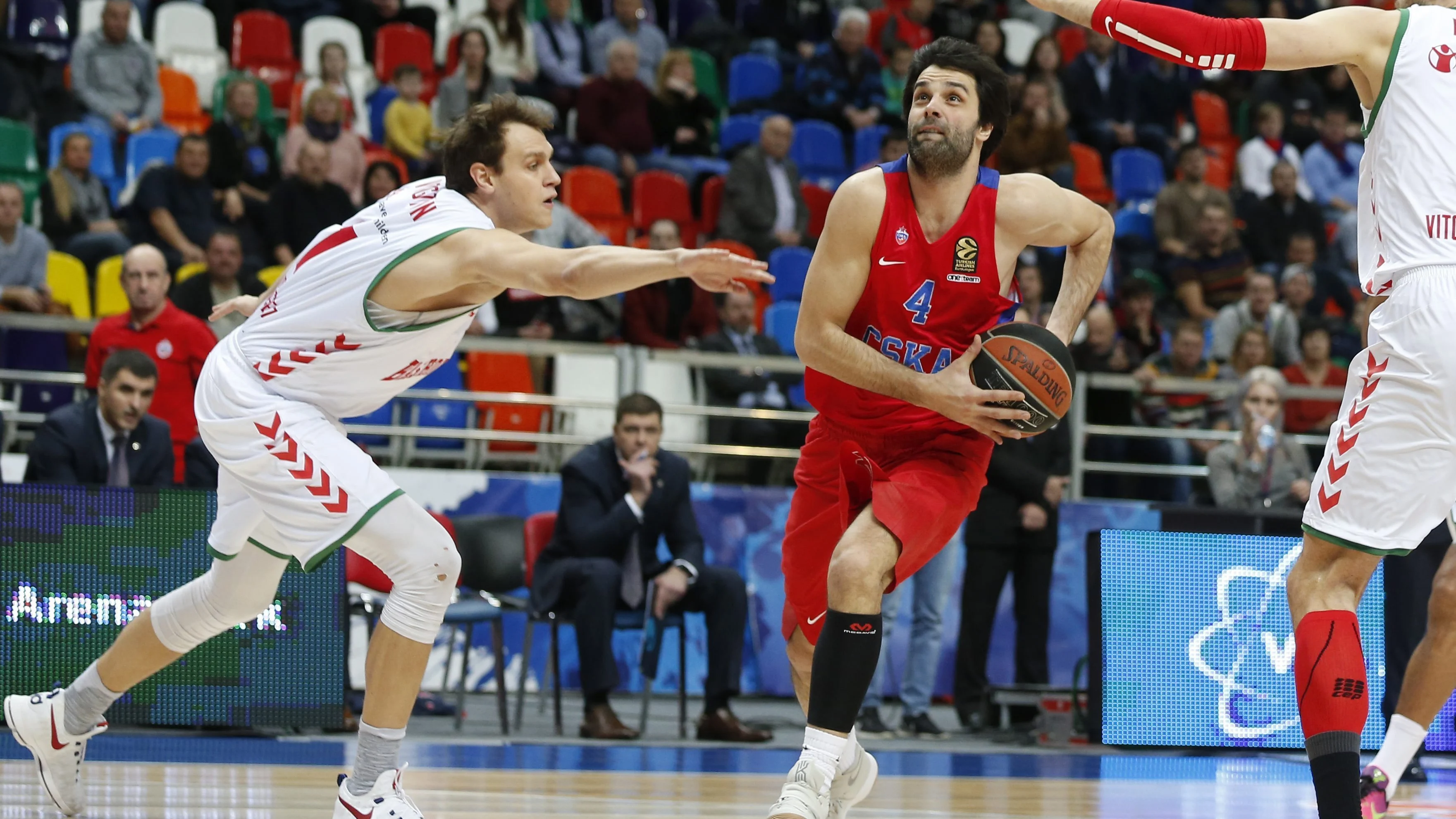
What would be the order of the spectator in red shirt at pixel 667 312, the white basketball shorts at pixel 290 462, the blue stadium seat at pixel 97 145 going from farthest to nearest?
the blue stadium seat at pixel 97 145, the spectator in red shirt at pixel 667 312, the white basketball shorts at pixel 290 462

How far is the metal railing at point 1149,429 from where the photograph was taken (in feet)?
31.8

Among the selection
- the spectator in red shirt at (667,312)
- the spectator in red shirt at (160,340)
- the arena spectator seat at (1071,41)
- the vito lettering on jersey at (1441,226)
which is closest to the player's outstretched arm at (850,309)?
the vito lettering on jersey at (1441,226)

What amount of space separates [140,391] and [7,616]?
1287 millimetres

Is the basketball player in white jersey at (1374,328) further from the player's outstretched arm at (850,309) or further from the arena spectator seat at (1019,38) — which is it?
the arena spectator seat at (1019,38)

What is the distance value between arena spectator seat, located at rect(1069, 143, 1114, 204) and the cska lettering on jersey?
→ 998 cm

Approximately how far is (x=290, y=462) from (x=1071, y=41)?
47.0 feet

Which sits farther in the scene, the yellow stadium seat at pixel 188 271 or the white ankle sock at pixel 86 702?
the yellow stadium seat at pixel 188 271

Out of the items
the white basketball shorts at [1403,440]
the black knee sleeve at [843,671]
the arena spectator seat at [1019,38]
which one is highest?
the arena spectator seat at [1019,38]

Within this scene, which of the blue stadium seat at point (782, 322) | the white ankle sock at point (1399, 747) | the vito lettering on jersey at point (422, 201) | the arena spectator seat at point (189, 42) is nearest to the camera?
the vito lettering on jersey at point (422, 201)

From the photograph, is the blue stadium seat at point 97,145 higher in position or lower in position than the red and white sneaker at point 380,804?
higher

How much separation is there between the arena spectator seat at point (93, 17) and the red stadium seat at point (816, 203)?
5516 mm

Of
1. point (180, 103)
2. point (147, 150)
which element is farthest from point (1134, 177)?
point (147, 150)

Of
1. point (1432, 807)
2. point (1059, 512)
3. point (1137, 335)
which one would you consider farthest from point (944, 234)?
point (1137, 335)

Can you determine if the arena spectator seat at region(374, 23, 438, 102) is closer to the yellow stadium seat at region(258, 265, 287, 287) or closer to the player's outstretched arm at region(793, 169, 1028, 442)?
the yellow stadium seat at region(258, 265, 287, 287)
